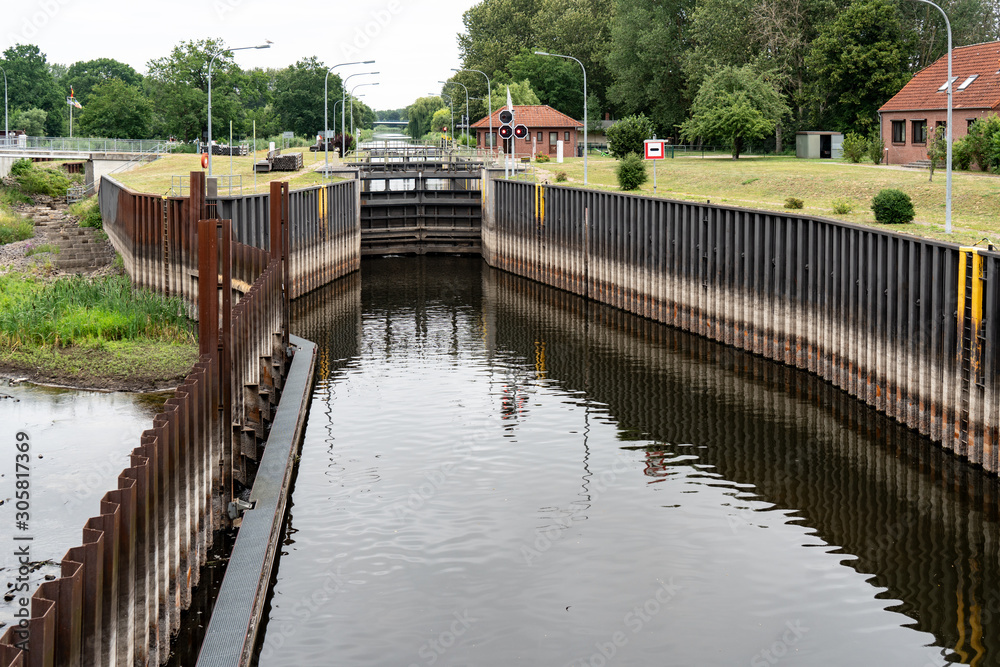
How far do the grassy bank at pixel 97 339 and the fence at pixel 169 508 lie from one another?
116 inches

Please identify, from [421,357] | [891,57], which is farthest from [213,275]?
[891,57]

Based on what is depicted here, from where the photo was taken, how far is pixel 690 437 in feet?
67.3

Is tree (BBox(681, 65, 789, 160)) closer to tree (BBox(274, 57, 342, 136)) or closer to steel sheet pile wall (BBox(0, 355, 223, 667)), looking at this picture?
steel sheet pile wall (BBox(0, 355, 223, 667))

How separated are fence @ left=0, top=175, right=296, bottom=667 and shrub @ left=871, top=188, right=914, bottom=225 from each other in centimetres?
1387

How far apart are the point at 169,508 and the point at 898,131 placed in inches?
2189

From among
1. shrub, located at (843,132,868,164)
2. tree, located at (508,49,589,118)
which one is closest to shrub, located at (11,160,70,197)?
shrub, located at (843,132,868,164)

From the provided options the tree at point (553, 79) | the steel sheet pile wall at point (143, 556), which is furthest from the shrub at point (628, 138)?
the steel sheet pile wall at point (143, 556)

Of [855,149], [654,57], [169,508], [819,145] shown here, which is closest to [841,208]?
[169,508]

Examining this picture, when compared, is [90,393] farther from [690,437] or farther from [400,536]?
[690,437]

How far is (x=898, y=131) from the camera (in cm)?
5962

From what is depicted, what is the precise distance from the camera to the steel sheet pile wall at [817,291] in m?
18.0

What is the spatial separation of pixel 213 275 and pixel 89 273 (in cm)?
2825

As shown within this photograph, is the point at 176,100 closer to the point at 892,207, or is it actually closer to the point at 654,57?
the point at 654,57

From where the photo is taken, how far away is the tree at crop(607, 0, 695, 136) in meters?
94.9
